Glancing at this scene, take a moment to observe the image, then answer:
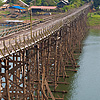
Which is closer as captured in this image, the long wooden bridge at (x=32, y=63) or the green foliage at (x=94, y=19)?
the long wooden bridge at (x=32, y=63)

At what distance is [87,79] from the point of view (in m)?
37.3

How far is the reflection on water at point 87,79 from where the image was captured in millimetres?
31688

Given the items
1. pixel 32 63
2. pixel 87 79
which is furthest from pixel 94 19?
pixel 32 63

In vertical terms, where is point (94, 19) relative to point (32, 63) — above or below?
below

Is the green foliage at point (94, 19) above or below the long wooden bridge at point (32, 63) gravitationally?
below

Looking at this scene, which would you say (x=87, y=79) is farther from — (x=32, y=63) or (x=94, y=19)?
→ (x=94, y=19)

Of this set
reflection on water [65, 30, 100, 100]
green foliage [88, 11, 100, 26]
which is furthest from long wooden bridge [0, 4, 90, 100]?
green foliage [88, 11, 100, 26]

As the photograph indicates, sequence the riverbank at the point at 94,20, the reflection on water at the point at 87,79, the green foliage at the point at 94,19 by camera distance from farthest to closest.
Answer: the green foliage at the point at 94,19
the riverbank at the point at 94,20
the reflection on water at the point at 87,79

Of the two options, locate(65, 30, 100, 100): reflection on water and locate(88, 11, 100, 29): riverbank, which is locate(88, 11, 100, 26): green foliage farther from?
locate(65, 30, 100, 100): reflection on water

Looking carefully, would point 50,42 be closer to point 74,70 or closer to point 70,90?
point 70,90

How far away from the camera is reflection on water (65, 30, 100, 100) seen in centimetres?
3169

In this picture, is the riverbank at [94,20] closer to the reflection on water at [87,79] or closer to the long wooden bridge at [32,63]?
the reflection on water at [87,79]

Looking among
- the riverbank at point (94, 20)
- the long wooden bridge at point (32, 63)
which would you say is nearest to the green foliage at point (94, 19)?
the riverbank at point (94, 20)

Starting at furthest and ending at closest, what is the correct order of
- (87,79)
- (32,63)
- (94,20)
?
1. (94,20)
2. (87,79)
3. (32,63)
